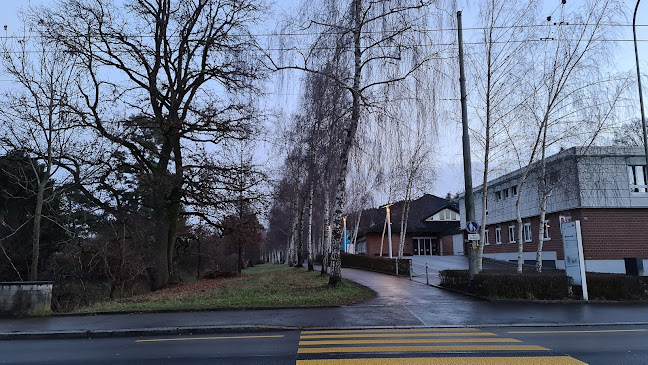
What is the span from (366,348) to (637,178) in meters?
27.0

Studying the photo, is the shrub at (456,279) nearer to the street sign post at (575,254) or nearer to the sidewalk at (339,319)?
the sidewalk at (339,319)

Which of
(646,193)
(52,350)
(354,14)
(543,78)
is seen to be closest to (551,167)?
(543,78)

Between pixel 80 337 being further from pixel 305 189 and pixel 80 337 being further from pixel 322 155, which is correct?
pixel 305 189

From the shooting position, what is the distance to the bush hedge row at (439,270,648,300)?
50.9 feet

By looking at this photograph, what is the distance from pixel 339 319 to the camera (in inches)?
464

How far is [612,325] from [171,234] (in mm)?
20666

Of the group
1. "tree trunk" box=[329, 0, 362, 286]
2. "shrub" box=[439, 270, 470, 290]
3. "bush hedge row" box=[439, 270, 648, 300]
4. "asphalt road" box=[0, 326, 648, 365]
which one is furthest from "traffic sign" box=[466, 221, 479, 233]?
"asphalt road" box=[0, 326, 648, 365]

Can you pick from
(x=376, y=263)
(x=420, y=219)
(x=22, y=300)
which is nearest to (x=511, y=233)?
(x=376, y=263)

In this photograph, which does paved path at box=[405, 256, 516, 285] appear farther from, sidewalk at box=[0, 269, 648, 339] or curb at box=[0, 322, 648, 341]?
curb at box=[0, 322, 648, 341]

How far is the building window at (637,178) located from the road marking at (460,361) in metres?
25.3

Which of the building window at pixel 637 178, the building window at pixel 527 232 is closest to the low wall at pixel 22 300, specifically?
the building window at pixel 527 232

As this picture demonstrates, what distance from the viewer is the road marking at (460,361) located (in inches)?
275

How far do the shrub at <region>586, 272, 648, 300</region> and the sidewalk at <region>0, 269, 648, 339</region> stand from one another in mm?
945

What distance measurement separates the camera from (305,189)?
34.2 meters
